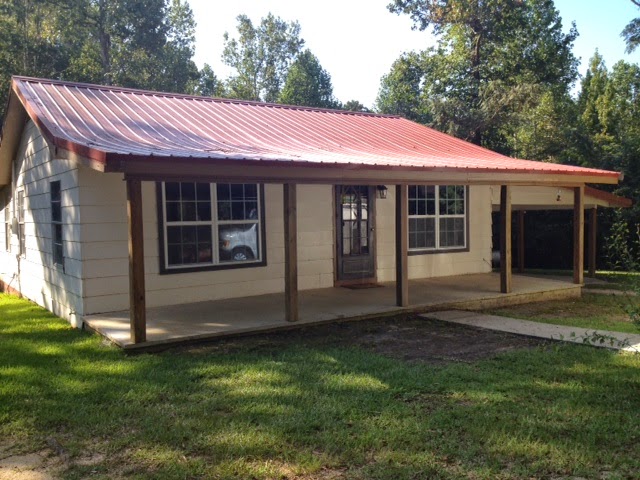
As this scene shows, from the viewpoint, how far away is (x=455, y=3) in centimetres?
2641

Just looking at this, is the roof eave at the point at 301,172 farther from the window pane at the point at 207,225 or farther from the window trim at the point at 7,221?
the window trim at the point at 7,221

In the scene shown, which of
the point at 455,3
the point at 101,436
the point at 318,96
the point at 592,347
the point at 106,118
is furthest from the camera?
the point at 318,96

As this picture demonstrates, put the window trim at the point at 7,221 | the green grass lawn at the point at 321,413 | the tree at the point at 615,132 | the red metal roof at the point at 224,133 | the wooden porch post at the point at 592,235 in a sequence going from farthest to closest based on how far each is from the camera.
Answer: the tree at the point at 615,132
the wooden porch post at the point at 592,235
the window trim at the point at 7,221
the red metal roof at the point at 224,133
the green grass lawn at the point at 321,413

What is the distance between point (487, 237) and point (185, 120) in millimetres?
7073

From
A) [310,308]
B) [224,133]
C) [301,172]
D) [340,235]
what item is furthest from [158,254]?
[340,235]

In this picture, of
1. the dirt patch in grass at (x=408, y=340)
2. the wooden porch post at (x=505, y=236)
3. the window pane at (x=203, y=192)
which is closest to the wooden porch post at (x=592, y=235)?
Answer: the wooden porch post at (x=505, y=236)

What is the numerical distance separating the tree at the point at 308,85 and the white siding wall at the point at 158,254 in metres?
31.3

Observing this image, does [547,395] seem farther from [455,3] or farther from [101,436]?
[455,3]

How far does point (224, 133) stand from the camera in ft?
30.8

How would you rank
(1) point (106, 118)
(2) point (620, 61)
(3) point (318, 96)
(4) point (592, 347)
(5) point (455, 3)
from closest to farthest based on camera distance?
1. (4) point (592, 347)
2. (1) point (106, 118)
3. (5) point (455, 3)
4. (2) point (620, 61)
5. (3) point (318, 96)

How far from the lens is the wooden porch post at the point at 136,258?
6.15 meters

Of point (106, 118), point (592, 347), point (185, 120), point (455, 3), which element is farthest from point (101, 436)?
point (455, 3)

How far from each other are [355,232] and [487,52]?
19.7m

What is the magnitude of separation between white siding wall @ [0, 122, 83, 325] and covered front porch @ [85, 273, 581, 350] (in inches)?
33.6
